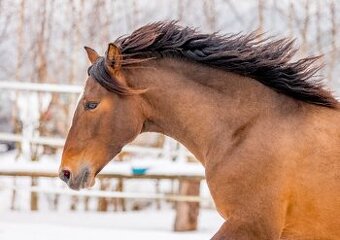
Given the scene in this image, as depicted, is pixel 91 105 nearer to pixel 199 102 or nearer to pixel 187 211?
pixel 199 102

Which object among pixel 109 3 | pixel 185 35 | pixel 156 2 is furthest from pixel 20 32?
pixel 185 35

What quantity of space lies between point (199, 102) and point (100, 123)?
0.54 metres

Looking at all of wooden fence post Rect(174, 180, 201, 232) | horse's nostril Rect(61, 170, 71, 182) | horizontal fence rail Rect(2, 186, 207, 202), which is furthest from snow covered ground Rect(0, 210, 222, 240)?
horse's nostril Rect(61, 170, 71, 182)

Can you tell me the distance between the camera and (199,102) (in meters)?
Answer: 4.13

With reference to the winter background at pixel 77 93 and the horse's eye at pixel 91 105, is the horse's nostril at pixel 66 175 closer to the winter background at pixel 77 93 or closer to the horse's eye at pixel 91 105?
the horse's eye at pixel 91 105

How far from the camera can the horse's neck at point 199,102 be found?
4.04 meters

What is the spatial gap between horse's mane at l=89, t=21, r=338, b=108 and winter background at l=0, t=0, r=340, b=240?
424 cm

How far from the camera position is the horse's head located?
411 cm

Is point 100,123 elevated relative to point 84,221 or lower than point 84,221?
elevated

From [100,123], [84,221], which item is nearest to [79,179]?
[100,123]

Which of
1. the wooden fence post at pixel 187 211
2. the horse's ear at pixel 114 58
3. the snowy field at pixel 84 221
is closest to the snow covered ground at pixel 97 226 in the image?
the snowy field at pixel 84 221

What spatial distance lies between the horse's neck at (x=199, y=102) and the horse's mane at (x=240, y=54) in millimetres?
54

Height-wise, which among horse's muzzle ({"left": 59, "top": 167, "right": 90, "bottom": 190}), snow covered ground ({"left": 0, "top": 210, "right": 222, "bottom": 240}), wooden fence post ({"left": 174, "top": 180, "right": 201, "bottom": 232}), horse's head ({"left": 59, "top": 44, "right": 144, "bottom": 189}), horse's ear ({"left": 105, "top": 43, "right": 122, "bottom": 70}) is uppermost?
horse's ear ({"left": 105, "top": 43, "right": 122, "bottom": 70})

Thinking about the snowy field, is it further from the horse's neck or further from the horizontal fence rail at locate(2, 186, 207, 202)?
the horse's neck
